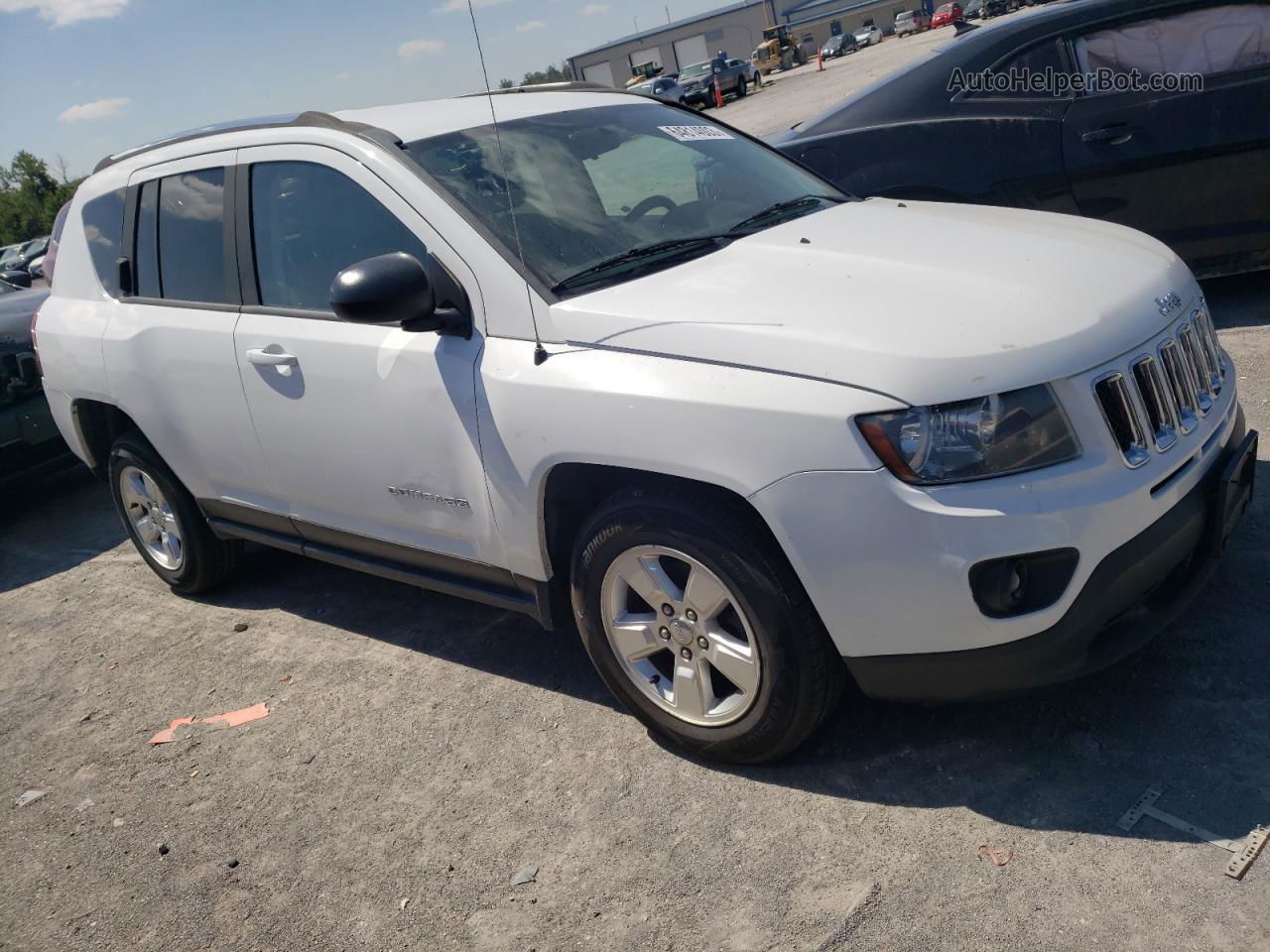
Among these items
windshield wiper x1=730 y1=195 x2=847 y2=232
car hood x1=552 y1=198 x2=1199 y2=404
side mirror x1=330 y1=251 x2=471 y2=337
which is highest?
side mirror x1=330 y1=251 x2=471 y2=337

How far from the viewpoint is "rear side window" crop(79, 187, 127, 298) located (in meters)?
4.78

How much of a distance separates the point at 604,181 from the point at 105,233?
7.88 feet

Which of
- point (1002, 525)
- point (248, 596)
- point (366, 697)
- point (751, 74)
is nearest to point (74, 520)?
point (248, 596)

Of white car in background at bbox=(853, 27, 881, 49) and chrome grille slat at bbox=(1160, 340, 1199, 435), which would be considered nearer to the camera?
chrome grille slat at bbox=(1160, 340, 1199, 435)

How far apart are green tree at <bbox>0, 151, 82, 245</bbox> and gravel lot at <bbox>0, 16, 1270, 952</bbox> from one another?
68815 mm

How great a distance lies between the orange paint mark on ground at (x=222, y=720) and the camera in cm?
407

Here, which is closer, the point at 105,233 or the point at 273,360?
the point at 273,360

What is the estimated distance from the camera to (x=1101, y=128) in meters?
5.62

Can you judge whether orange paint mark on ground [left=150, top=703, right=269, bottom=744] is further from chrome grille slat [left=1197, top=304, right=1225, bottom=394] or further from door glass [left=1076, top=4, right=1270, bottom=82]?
door glass [left=1076, top=4, right=1270, bottom=82]

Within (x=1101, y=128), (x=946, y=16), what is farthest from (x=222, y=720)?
(x=946, y=16)

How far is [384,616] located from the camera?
4691 millimetres

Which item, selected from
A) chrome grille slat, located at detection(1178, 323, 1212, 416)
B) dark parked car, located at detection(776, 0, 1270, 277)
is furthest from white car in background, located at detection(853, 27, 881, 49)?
chrome grille slat, located at detection(1178, 323, 1212, 416)

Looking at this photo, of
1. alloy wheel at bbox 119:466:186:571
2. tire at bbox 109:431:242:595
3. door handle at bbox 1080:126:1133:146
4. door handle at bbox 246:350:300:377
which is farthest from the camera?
door handle at bbox 1080:126:1133:146

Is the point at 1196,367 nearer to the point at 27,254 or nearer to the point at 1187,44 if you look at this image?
the point at 1187,44
